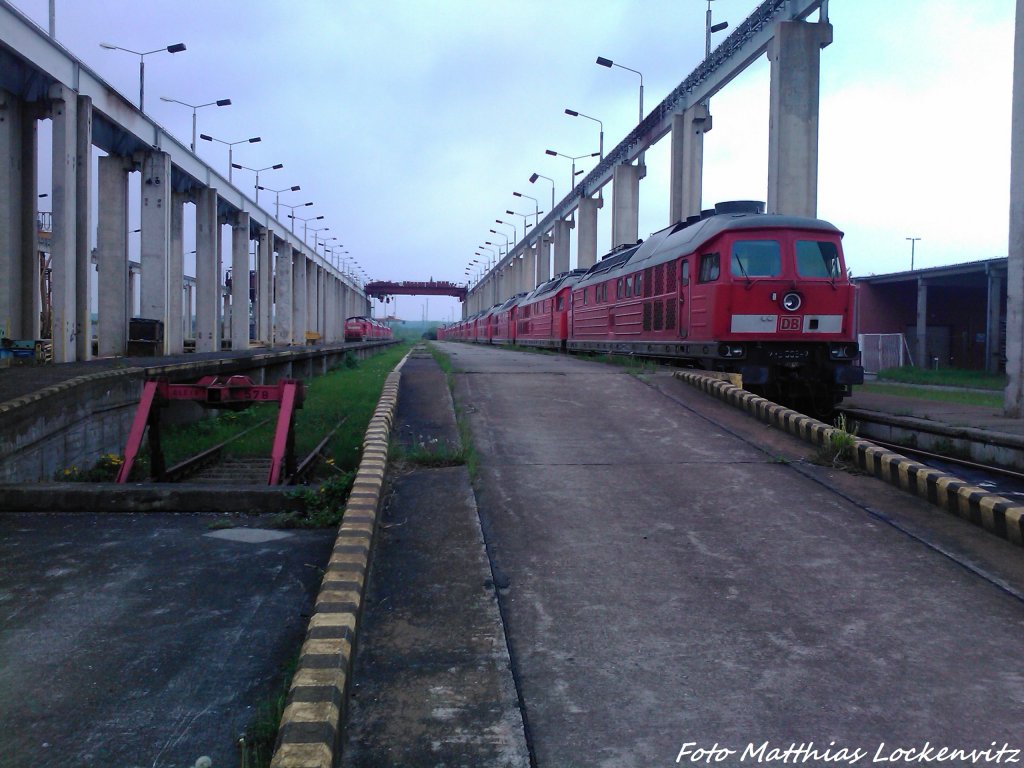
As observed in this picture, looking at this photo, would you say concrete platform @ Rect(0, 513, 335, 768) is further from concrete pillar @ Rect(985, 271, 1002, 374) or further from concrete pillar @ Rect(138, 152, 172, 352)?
concrete pillar @ Rect(985, 271, 1002, 374)

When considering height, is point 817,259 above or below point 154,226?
below

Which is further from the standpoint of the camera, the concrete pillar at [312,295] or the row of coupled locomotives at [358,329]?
the row of coupled locomotives at [358,329]

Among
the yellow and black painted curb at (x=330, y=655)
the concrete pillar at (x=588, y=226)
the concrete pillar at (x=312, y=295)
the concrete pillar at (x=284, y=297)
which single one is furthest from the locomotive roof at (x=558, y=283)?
the concrete pillar at (x=312, y=295)

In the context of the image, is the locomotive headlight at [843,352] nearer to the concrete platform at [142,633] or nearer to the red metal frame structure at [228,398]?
the red metal frame structure at [228,398]

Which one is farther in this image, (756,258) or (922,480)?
(756,258)

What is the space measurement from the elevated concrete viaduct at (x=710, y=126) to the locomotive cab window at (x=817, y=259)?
645cm

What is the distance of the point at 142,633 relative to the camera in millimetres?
4109

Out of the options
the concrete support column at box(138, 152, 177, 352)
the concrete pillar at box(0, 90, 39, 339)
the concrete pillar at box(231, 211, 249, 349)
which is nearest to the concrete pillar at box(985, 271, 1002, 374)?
the concrete support column at box(138, 152, 177, 352)

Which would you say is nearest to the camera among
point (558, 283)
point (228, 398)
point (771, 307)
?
point (228, 398)

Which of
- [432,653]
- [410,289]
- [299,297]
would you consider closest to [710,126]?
[432,653]

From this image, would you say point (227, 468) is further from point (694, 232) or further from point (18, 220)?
point (18, 220)

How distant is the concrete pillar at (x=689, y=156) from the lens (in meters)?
24.2

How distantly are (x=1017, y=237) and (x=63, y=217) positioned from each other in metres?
17.2

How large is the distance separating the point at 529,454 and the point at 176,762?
15.6 feet
